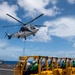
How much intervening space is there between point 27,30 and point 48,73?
115 ft

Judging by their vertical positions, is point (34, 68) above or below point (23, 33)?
below

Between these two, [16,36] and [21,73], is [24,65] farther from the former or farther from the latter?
Result: [16,36]

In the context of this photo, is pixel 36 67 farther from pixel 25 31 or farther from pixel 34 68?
pixel 25 31

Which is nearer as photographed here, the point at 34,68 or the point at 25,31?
the point at 34,68

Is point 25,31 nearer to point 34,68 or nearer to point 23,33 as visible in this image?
point 23,33

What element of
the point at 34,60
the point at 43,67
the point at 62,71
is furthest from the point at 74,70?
the point at 34,60

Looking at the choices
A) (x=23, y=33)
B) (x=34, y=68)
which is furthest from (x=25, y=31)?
(x=34, y=68)

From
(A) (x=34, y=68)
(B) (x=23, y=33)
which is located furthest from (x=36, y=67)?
(B) (x=23, y=33)

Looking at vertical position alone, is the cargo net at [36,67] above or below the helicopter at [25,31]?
below

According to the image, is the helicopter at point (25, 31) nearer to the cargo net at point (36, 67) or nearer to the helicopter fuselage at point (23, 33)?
the helicopter fuselage at point (23, 33)

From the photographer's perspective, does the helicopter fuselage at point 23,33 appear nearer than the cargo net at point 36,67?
No

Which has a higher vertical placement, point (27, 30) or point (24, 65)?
point (27, 30)

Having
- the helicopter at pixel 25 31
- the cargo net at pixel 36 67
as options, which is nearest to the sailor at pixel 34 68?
the cargo net at pixel 36 67

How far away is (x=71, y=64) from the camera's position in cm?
1709
